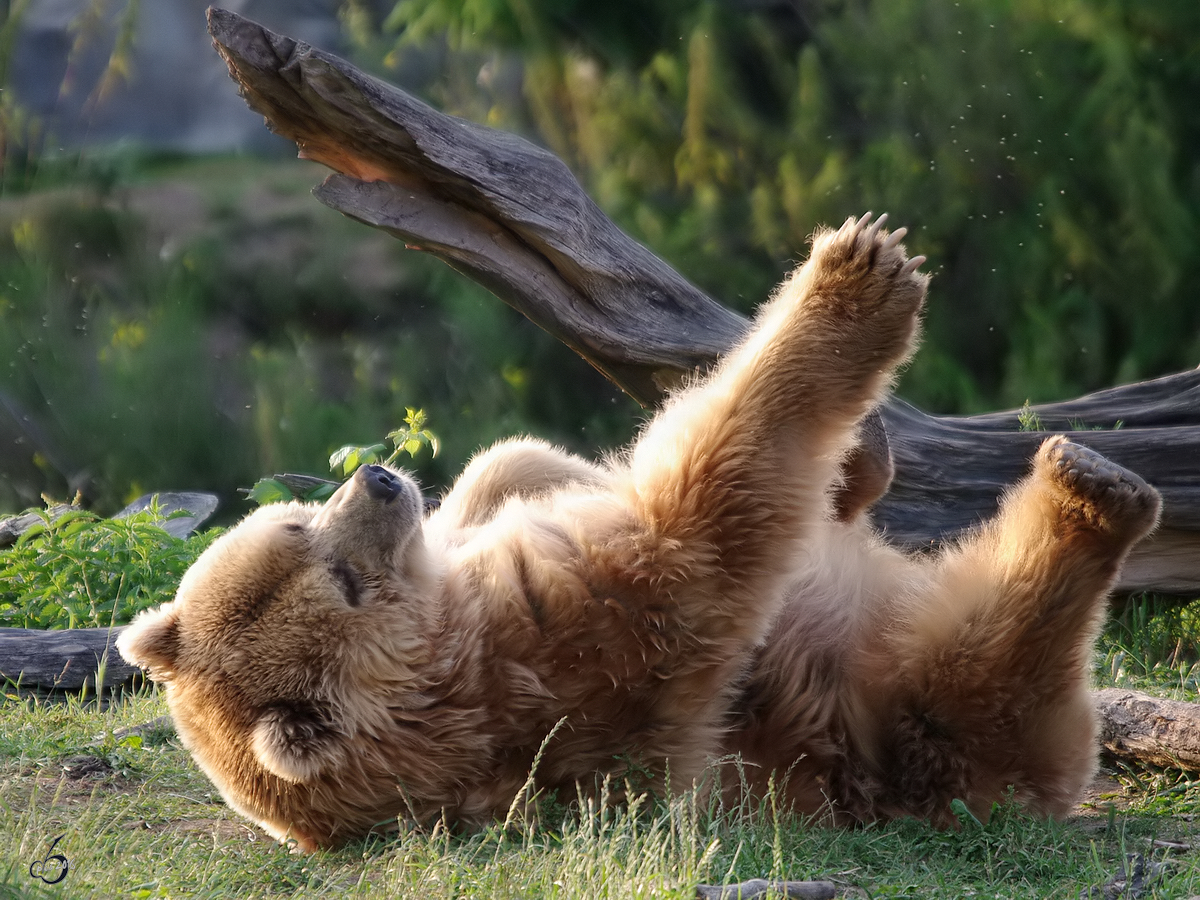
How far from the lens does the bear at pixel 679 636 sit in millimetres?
2844

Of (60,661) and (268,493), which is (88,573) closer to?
(60,661)

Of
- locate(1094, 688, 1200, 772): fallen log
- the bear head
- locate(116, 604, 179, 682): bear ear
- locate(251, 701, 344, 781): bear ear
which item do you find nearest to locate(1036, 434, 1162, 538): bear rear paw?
locate(1094, 688, 1200, 772): fallen log

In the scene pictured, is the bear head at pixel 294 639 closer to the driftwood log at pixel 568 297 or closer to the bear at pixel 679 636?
the bear at pixel 679 636

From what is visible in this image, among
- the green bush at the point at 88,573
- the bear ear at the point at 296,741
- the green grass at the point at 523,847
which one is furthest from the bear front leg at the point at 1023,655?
the green bush at the point at 88,573

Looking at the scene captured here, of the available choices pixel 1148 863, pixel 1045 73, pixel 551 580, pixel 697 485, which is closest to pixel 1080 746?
pixel 1148 863

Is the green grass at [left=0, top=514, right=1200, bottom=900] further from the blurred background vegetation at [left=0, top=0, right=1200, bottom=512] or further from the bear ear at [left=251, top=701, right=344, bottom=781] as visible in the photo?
the blurred background vegetation at [left=0, top=0, right=1200, bottom=512]

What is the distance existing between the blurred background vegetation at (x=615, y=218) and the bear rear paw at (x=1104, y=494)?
5.97m

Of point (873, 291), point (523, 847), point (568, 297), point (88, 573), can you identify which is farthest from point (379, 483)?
point (88, 573)

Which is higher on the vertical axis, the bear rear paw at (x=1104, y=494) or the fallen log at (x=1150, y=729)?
the bear rear paw at (x=1104, y=494)

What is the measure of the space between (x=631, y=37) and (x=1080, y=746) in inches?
338

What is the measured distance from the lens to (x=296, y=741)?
2.74 meters

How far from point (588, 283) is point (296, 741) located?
2.59 m

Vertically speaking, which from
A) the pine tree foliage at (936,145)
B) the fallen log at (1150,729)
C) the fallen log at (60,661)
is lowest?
the fallen log at (60,661)

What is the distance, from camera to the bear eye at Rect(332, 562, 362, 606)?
2904 mm
